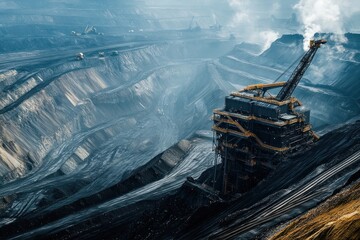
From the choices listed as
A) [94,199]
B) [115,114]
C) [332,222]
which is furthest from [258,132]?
[115,114]

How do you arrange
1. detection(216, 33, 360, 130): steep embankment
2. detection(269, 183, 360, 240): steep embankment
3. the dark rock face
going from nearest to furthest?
1. detection(269, 183, 360, 240): steep embankment
2. the dark rock face
3. detection(216, 33, 360, 130): steep embankment

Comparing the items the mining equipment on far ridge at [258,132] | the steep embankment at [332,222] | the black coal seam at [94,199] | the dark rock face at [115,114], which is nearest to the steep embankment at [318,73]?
the dark rock face at [115,114]

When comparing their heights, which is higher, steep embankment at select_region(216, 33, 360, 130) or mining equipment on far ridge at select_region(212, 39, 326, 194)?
steep embankment at select_region(216, 33, 360, 130)

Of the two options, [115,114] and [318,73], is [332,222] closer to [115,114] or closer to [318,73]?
[115,114]

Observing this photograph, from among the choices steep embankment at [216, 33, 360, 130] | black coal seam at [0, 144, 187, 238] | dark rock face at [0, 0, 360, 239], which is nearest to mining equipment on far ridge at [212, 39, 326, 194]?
dark rock face at [0, 0, 360, 239]

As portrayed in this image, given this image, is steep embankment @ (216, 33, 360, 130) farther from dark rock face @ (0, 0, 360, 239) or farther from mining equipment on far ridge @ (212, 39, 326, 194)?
mining equipment on far ridge @ (212, 39, 326, 194)

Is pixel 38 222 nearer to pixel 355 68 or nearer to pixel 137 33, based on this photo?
pixel 355 68

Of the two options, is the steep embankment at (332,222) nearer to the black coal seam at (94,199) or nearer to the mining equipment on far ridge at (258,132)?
the mining equipment on far ridge at (258,132)
